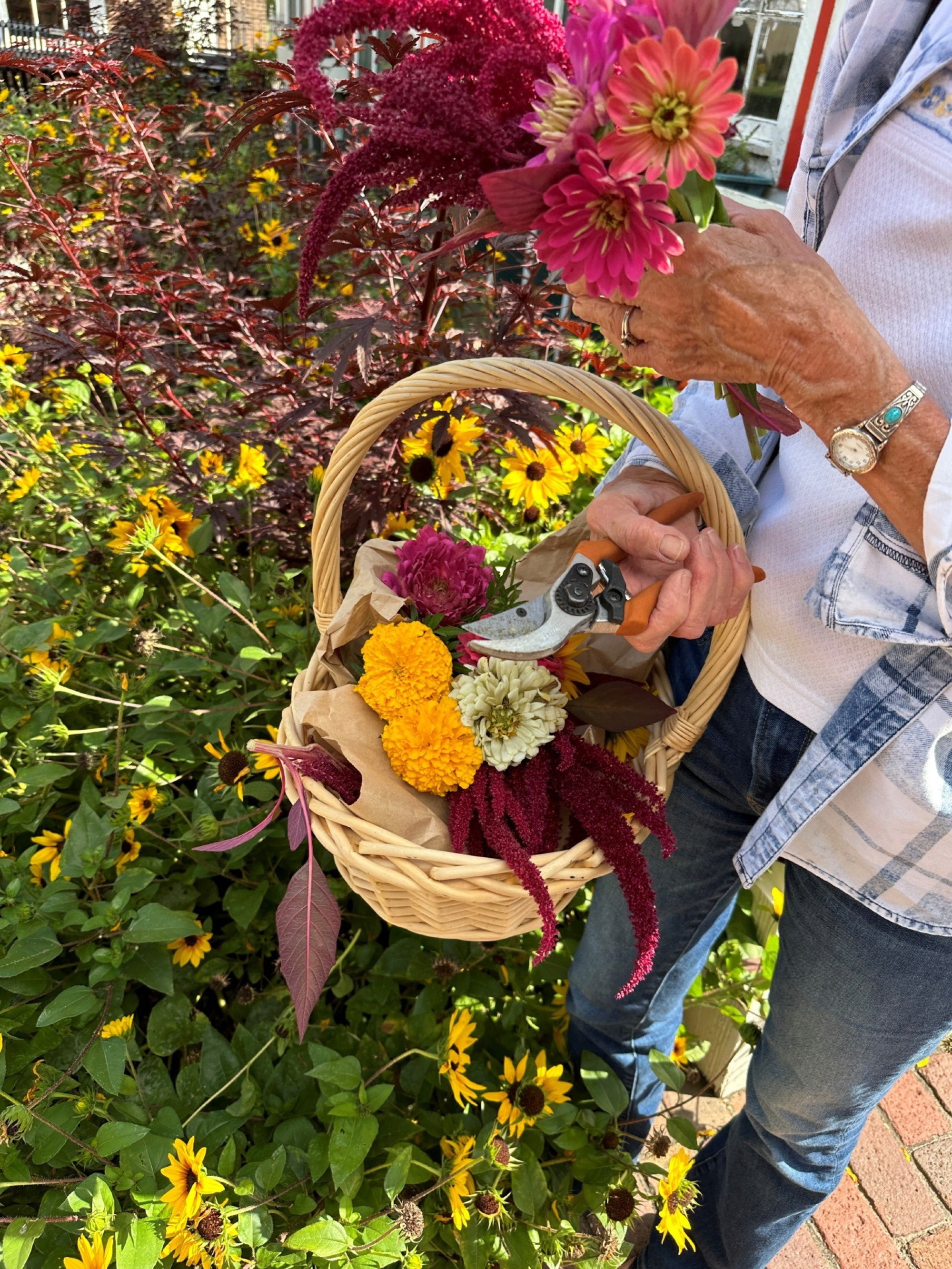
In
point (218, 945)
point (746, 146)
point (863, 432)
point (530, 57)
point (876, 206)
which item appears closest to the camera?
point (530, 57)

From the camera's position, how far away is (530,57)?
0.52 m

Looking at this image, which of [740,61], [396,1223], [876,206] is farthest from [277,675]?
[740,61]

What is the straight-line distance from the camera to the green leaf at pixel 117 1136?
3.26 ft

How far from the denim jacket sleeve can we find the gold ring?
0.25 metres

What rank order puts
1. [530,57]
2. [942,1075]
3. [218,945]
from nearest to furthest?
[530,57], [218,945], [942,1075]

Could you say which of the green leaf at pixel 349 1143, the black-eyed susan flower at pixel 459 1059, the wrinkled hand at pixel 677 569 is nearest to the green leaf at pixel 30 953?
the green leaf at pixel 349 1143

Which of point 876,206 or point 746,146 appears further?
point 746,146

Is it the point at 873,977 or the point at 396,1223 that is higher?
the point at 873,977

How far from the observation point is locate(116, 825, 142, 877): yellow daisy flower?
134cm

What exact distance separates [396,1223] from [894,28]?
145 cm

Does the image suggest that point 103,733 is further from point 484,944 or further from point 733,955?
point 733,955

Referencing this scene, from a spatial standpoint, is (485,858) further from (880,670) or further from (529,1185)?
(529,1185)

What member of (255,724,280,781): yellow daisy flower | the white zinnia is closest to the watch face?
the white zinnia

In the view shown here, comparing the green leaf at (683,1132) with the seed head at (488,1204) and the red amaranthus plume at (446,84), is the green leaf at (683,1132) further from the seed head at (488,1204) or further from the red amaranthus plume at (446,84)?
the red amaranthus plume at (446,84)
